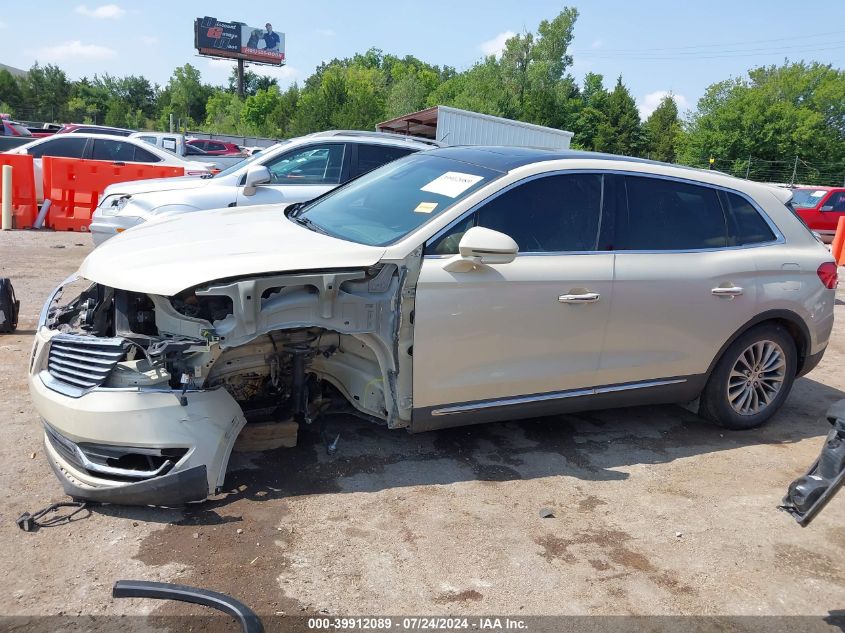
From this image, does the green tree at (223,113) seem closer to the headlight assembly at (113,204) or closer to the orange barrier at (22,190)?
the orange barrier at (22,190)

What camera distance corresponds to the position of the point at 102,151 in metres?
12.9

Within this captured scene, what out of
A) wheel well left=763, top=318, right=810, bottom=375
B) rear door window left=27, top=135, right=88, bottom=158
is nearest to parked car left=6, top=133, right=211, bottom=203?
rear door window left=27, top=135, right=88, bottom=158

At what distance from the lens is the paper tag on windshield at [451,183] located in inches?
160

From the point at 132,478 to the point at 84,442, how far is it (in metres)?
0.29

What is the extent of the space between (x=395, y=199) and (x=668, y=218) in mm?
1823

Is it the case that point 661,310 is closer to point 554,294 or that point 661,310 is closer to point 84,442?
point 554,294

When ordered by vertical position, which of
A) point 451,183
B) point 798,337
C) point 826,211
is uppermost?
point 451,183

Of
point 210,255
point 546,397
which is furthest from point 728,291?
point 210,255

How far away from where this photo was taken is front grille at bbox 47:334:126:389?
334 cm

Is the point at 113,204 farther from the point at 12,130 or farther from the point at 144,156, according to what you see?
the point at 12,130

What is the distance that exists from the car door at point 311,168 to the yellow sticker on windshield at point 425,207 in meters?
4.25

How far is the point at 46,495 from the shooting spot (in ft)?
11.5

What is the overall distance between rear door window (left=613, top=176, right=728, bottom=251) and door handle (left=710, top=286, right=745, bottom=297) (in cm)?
31

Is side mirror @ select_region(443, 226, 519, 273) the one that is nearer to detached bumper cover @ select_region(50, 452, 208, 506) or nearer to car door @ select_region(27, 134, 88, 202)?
detached bumper cover @ select_region(50, 452, 208, 506)
